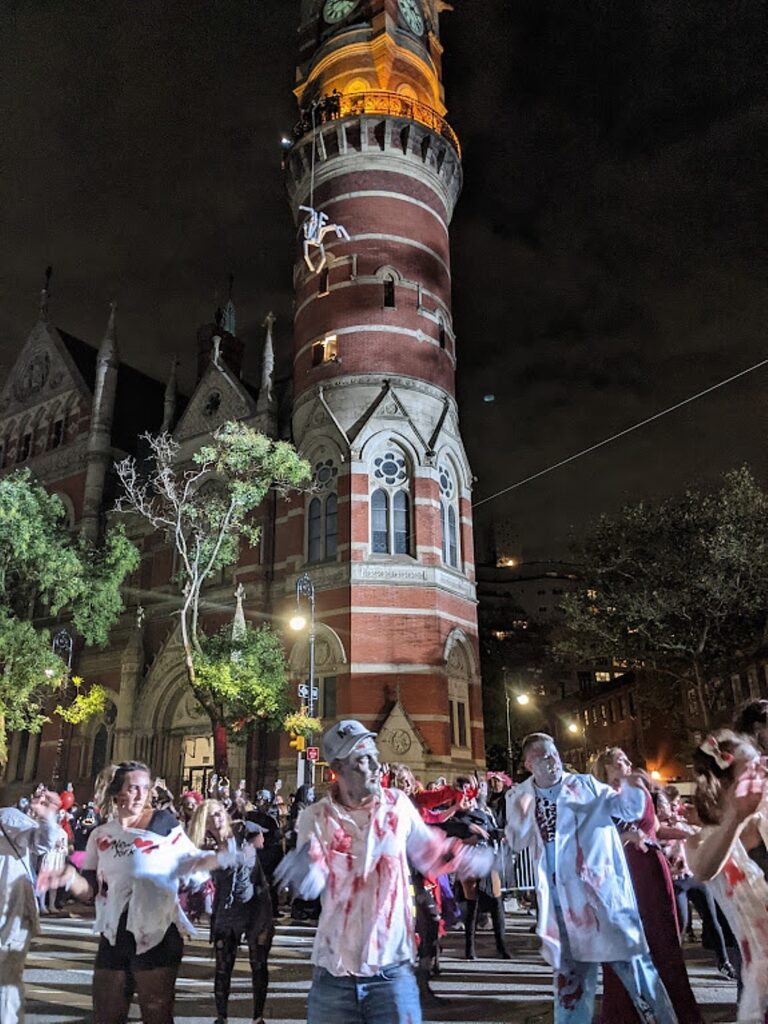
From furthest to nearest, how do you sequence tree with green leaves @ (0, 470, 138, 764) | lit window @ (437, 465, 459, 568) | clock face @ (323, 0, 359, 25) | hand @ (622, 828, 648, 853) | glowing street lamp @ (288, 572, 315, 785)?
1. clock face @ (323, 0, 359, 25)
2. lit window @ (437, 465, 459, 568)
3. tree with green leaves @ (0, 470, 138, 764)
4. glowing street lamp @ (288, 572, 315, 785)
5. hand @ (622, 828, 648, 853)

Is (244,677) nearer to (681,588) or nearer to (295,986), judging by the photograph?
(295,986)

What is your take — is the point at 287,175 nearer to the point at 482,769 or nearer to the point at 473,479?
the point at 473,479

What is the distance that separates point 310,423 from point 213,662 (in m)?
8.81

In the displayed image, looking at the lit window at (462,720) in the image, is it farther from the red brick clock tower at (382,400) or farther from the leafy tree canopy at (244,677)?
the leafy tree canopy at (244,677)

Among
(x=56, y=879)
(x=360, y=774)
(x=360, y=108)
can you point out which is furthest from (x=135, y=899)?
(x=360, y=108)

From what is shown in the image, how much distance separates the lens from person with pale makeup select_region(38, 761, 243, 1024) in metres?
4.25

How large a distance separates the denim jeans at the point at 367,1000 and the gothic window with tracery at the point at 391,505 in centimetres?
1981

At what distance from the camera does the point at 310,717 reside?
64.2ft

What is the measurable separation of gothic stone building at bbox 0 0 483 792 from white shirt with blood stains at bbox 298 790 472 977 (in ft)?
56.7

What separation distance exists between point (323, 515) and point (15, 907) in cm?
2016

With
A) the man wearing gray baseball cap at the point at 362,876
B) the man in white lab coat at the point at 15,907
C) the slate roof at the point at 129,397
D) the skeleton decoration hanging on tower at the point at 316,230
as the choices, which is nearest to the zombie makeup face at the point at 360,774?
the man wearing gray baseball cap at the point at 362,876

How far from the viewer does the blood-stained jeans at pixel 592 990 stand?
4289mm

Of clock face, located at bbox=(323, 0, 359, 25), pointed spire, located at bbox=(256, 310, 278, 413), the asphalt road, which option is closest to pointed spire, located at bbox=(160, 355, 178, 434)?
pointed spire, located at bbox=(256, 310, 278, 413)

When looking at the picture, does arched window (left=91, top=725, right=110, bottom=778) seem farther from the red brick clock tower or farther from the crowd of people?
the crowd of people
